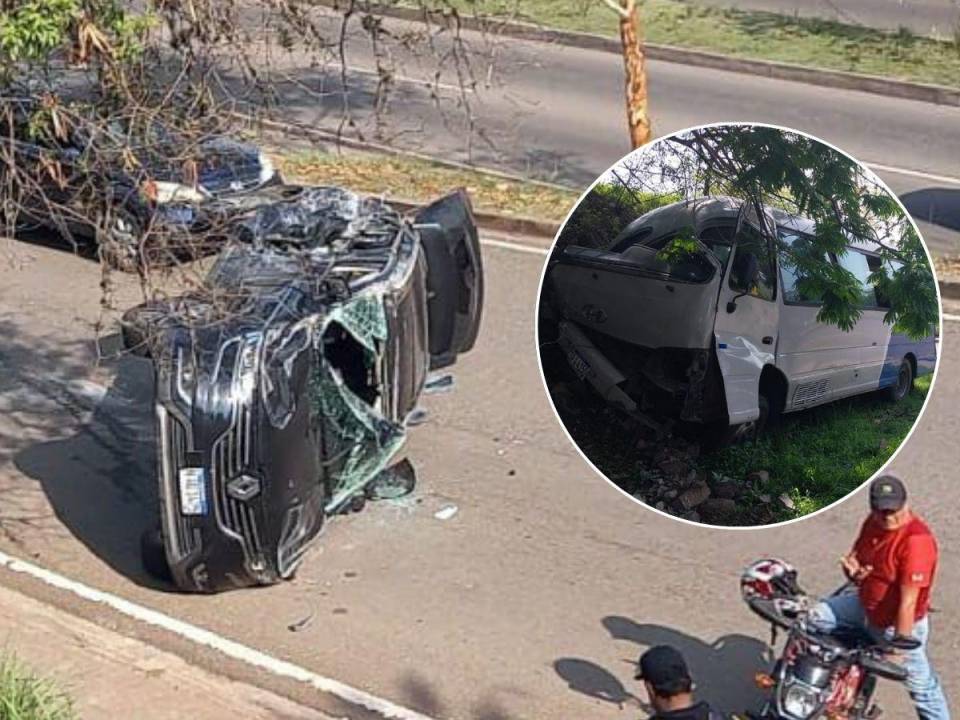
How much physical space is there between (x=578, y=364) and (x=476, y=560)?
6.39m

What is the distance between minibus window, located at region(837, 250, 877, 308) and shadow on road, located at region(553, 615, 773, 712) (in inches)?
194

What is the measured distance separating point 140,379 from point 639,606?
4.85m

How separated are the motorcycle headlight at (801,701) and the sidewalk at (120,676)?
218 cm

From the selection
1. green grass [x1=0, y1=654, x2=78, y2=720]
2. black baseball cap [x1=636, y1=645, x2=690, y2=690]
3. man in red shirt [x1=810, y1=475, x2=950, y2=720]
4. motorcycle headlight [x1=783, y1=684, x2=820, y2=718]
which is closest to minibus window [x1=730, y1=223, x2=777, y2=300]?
black baseball cap [x1=636, y1=645, x2=690, y2=690]

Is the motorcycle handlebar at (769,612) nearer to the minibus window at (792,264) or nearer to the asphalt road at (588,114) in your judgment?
the minibus window at (792,264)

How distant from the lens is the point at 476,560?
8.98m

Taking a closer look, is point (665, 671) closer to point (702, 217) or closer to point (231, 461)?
point (702, 217)

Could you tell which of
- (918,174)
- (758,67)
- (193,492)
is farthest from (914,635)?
(758,67)

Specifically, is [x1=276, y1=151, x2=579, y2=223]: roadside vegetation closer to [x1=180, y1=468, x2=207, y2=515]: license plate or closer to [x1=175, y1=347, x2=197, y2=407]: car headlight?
[x1=175, y1=347, x2=197, y2=407]: car headlight

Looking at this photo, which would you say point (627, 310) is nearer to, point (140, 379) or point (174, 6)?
point (174, 6)

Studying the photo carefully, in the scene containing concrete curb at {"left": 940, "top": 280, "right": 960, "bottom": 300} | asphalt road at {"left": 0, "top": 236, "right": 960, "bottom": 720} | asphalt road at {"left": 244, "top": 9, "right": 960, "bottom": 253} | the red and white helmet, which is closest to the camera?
the red and white helmet

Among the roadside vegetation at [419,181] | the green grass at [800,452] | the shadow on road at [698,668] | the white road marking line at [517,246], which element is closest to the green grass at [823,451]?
the green grass at [800,452]

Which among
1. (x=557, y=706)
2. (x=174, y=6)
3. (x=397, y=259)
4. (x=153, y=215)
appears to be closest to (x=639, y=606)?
(x=557, y=706)

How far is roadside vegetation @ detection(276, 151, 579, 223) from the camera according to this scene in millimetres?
15336
